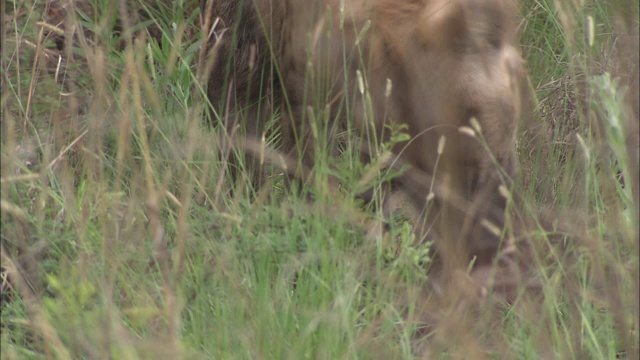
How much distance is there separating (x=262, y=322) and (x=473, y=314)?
0.35 metres

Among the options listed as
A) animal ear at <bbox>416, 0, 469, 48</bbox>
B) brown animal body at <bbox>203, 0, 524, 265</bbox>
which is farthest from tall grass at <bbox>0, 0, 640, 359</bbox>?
animal ear at <bbox>416, 0, 469, 48</bbox>

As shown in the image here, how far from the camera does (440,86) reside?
80.3 inches

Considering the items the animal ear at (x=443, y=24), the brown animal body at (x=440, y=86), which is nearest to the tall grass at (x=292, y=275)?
the brown animal body at (x=440, y=86)

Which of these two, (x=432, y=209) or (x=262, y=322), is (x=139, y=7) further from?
(x=262, y=322)

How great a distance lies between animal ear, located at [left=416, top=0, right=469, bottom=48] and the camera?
2.00 meters

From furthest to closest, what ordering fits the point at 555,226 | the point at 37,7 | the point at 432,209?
the point at 37,7 < the point at 432,209 < the point at 555,226

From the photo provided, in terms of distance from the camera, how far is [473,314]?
179 centimetres

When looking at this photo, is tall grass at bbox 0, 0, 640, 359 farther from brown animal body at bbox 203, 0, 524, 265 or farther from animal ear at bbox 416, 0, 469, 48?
animal ear at bbox 416, 0, 469, 48

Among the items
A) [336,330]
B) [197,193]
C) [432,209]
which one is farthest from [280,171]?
[336,330]

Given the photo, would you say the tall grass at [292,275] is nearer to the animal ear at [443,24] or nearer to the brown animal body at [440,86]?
the brown animal body at [440,86]

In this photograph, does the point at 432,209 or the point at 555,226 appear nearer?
the point at 555,226

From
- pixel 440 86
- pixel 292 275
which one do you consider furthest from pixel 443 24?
pixel 292 275

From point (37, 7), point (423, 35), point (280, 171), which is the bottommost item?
point (280, 171)

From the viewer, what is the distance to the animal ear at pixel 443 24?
2.00 meters
